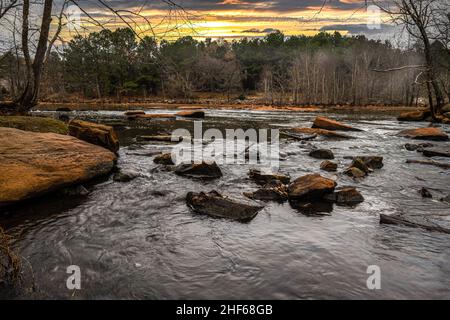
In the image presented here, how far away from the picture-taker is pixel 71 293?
12.5 ft

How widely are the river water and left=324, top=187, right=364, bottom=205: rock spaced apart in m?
0.27

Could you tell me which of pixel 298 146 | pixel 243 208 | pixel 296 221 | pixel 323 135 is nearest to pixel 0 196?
pixel 243 208

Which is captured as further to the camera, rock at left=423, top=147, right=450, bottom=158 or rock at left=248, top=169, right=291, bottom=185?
rock at left=423, top=147, right=450, bottom=158

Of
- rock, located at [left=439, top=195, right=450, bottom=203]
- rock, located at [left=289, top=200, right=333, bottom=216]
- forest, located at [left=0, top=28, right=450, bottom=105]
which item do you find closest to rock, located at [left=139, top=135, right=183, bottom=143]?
rock, located at [left=289, top=200, right=333, bottom=216]

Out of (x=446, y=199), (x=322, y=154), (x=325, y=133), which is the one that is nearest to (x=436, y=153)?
(x=322, y=154)

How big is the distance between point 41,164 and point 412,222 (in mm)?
6890

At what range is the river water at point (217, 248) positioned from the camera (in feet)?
13.1

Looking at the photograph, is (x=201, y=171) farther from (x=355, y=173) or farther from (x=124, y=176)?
(x=355, y=173)

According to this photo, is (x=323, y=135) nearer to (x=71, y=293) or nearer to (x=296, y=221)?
(x=296, y=221)

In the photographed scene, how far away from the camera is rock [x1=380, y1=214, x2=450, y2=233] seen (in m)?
5.70

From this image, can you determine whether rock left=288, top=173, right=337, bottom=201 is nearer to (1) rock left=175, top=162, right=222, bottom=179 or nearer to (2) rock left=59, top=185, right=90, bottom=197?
(1) rock left=175, top=162, right=222, bottom=179

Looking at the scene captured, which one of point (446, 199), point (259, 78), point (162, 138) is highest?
point (259, 78)

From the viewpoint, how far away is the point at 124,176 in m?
8.70

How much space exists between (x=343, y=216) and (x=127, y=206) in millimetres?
3996
